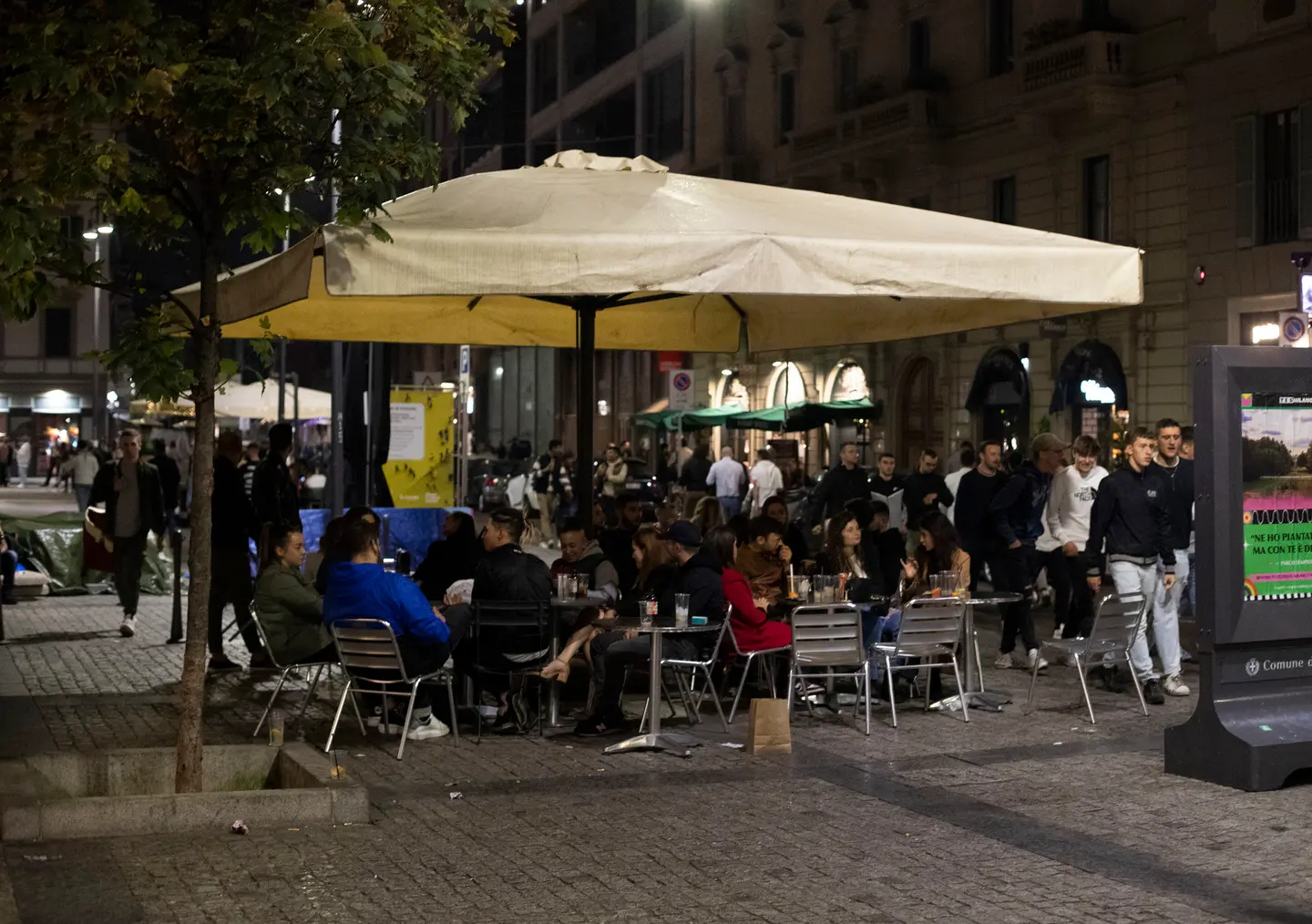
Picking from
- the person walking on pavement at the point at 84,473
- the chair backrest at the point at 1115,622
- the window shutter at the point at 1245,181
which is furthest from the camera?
the person walking on pavement at the point at 84,473

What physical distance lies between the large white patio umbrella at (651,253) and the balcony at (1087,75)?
18.0 meters

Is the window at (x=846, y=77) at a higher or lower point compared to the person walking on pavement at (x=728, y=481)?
higher

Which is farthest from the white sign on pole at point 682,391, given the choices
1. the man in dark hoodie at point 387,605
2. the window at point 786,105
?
the man in dark hoodie at point 387,605

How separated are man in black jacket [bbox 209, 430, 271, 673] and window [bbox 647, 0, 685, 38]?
37.3m

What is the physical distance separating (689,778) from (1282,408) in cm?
355

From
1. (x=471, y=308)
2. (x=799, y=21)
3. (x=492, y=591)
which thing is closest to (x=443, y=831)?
(x=492, y=591)

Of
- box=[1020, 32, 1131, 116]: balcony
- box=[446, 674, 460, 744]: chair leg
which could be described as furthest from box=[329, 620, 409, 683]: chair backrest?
box=[1020, 32, 1131, 116]: balcony

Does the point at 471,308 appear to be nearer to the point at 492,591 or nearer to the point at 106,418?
the point at 492,591

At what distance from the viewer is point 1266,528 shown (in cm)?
906

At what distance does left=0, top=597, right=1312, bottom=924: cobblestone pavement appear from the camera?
661 cm

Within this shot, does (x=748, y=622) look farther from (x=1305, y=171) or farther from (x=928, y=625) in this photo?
(x=1305, y=171)

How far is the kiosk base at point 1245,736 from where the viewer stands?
29.0 ft

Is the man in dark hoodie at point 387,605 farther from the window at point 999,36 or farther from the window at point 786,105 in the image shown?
the window at point 786,105

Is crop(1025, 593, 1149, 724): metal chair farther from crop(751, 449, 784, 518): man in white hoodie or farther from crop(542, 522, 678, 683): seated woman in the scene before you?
crop(751, 449, 784, 518): man in white hoodie
